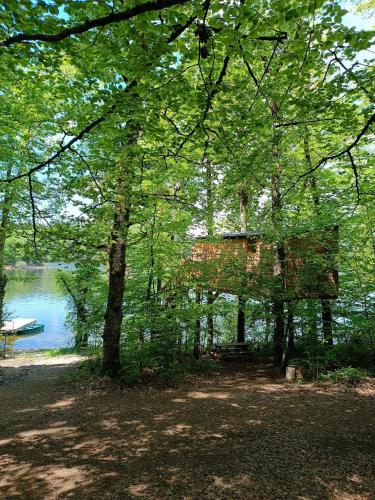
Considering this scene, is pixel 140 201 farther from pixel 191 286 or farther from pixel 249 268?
pixel 249 268

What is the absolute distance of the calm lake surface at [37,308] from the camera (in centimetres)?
2178

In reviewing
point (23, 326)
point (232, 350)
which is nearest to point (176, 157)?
point (232, 350)

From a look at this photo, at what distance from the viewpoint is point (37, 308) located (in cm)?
4675

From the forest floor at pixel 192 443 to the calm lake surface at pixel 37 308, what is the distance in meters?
9.96

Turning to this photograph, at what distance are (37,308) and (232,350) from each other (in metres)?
40.3

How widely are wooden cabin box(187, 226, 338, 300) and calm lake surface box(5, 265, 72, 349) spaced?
8.03 metres

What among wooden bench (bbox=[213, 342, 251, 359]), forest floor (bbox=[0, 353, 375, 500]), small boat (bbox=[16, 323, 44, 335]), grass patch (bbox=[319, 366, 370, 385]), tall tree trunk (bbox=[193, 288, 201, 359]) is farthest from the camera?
small boat (bbox=[16, 323, 44, 335])

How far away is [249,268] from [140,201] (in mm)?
4834

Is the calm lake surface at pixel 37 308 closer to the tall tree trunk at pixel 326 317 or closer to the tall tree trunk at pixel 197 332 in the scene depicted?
the tall tree trunk at pixel 197 332

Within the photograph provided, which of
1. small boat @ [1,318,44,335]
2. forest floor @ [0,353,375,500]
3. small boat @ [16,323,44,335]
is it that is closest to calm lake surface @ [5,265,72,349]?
small boat @ [16,323,44,335]

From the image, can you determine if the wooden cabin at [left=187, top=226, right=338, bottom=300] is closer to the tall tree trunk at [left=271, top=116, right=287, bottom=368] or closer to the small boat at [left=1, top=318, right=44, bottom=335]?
the tall tree trunk at [left=271, top=116, right=287, bottom=368]

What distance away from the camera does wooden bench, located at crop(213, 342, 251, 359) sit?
13.5 meters

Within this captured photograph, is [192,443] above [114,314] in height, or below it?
below

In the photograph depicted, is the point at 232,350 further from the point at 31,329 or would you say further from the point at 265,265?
the point at 31,329
